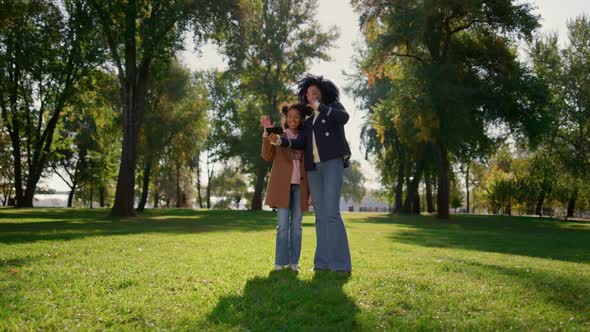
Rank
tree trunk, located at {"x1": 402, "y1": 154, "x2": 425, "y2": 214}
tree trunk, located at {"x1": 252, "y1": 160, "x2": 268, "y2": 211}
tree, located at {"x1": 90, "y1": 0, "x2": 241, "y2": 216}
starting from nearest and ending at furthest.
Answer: tree, located at {"x1": 90, "y1": 0, "x2": 241, "y2": 216} < tree trunk, located at {"x1": 402, "y1": 154, "x2": 425, "y2": 214} < tree trunk, located at {"x1": 252, "y1": 160, "x2": 268, "y2": 211}

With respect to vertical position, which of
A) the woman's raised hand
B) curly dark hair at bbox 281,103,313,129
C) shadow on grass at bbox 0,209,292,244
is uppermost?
curly dark hair at bbox 281,103,313,129

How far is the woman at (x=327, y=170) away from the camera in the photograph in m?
6.25

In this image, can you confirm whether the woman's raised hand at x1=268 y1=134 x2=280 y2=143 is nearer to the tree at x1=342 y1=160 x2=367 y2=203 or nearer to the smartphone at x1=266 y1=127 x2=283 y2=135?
the smartphone at x1=266 y1=127 x2=283 y2=135

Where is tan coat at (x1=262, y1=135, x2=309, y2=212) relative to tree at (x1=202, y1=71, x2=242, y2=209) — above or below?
below

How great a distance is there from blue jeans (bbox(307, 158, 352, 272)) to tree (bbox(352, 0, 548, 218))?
60.1ft

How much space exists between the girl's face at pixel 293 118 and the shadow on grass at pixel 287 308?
232 centimetres

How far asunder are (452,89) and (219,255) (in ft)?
59.8

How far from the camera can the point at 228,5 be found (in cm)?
2103

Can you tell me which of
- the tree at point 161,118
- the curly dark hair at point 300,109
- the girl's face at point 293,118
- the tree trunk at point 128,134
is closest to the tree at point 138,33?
the tree trunk at point 128,134

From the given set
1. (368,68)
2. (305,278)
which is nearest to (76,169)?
(368,68)

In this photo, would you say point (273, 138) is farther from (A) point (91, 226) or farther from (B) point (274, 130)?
(A) point (91, 226)

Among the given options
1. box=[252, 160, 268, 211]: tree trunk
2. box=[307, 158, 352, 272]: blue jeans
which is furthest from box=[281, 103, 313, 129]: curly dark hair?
box=[252, 160, 268, 211]: tree trunk

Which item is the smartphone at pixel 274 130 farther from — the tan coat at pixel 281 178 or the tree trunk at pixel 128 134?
the tree trunk at pixel 128 134

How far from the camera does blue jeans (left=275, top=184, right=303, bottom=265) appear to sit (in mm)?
6555
